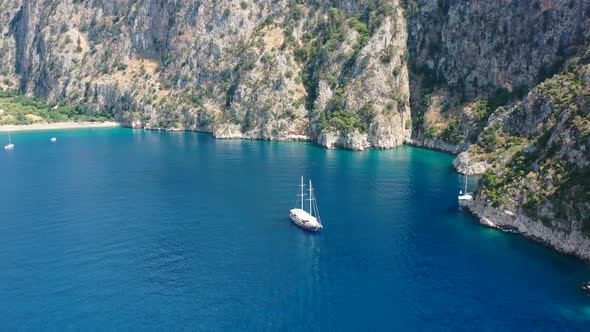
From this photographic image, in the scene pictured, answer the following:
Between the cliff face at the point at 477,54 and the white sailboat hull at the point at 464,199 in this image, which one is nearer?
the white sailboat hull at the point at 464,199

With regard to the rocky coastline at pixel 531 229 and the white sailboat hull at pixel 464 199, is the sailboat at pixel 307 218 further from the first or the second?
the rocky coastline at pixel 531 229

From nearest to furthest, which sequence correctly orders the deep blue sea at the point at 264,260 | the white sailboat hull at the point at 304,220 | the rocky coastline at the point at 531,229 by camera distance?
the deep blue sea at the point at 264,260
the rocky coastline at the point at 531,229
the white sailboat hull at the point at 304,220

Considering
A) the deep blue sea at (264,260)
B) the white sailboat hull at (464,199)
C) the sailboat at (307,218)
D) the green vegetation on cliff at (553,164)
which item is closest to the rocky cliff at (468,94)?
the green vegetation on cliff at (553,164)

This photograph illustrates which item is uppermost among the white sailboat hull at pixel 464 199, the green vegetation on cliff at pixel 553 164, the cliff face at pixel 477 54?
the cliff face at pixel 477 54

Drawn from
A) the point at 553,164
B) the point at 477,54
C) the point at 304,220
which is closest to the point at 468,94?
the point at 477,54

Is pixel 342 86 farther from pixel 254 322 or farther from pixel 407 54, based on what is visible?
pixel 254 322

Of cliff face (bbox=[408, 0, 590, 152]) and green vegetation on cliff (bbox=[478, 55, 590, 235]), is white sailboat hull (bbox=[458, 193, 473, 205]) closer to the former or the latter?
green vegetation on cliff (bbox=[478, 55, 590, 235])

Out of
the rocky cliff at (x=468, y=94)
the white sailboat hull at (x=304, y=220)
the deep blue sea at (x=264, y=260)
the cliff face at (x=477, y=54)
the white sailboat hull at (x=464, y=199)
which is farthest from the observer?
the cliff face at (x=477, y=54)

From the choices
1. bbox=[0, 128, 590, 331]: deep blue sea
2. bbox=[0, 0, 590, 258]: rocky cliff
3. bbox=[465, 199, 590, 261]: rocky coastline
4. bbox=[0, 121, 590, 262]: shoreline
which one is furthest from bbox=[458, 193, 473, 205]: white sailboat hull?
bbox=[0, 0, 590, 258]: rocky cliff
